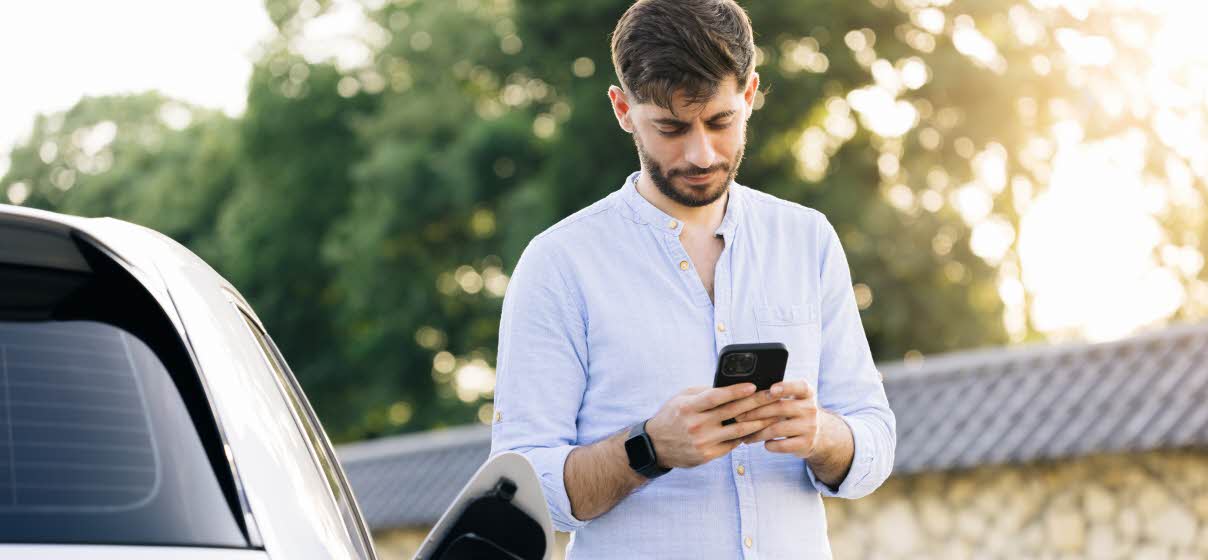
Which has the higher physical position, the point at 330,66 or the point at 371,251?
the point at 330,66

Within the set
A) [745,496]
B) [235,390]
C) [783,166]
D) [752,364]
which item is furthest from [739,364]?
[783,166]

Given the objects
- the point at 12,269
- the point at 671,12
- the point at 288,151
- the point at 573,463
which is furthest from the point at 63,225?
the point at 288,151

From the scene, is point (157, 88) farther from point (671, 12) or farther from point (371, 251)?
point (671, 12)

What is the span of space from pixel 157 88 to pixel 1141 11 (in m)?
27.5

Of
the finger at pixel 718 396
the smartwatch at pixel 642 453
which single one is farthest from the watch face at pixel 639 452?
the finger at pixel 718 396

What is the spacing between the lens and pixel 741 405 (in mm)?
2395

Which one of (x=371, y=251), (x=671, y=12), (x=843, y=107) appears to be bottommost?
(x=371, y=251)

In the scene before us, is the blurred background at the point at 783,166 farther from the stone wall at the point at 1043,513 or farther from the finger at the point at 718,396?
the finger at the point at 718,396

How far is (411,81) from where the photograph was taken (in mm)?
31312

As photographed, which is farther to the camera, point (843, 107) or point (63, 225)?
point (843, 107)

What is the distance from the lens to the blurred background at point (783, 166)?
79.6ft

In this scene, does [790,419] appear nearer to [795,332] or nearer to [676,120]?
[795,332]

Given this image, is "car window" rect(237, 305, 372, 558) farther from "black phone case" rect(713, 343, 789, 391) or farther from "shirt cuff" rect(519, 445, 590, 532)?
"black phone case" rect(713, 343, 789, 391)

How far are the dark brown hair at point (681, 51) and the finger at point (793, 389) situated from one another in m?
0.51
